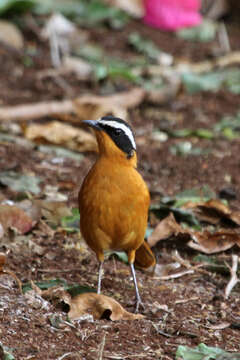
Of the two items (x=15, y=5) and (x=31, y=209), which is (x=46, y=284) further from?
(x=15, y=5)

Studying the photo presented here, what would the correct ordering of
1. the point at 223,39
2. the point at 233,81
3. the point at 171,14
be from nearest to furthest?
1. the point at 233,81
2. the point at 171,14
3. the point at 223,39

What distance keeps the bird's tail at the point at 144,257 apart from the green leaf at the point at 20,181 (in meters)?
1.46

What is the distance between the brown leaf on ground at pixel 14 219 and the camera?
17.8 feet

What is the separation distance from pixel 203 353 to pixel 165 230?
6.27 ft

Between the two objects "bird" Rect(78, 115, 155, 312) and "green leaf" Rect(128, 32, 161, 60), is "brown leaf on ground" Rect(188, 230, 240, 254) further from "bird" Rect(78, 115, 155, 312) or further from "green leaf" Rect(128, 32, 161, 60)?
"green leaf" Rect(128, 32, 161, 60)

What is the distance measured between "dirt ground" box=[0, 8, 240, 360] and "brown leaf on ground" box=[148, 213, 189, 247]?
0.46ft

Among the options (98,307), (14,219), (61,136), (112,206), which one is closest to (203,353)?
(98,307)

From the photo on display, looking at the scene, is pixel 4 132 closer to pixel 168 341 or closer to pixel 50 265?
pixel 50 265

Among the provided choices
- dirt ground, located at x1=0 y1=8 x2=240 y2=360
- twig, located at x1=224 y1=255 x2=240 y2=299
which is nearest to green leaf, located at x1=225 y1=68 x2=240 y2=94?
dirt ground, located at x1=0 y1=8 x2=240 y2=360

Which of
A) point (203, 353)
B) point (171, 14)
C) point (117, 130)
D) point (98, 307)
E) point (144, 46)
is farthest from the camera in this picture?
point (171, 14)

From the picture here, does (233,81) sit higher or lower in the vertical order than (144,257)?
higher

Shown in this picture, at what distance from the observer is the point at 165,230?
5.71m

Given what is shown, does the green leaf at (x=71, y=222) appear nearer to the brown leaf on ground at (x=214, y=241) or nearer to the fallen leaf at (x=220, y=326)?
the brown leaf on ground at (x=214, y=241)

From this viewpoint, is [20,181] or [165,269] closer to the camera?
[165,269]
